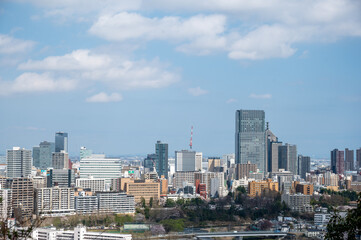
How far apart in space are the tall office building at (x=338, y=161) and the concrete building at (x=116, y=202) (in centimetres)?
2330

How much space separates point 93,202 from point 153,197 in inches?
145

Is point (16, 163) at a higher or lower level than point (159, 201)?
higher

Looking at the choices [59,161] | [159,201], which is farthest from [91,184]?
[59,161]

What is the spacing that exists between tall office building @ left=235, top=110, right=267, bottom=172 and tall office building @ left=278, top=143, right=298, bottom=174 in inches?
68.4

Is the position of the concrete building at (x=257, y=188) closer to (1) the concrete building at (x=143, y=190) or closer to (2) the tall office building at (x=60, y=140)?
(1) the concrete building at (x=143, y=190)

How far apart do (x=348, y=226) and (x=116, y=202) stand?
17.3 metres

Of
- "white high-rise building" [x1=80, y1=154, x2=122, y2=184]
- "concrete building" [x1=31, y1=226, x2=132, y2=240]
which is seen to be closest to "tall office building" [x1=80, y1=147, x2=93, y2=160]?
"white high-rise building" [x1=80, y1=154, x2=122, y2=184]

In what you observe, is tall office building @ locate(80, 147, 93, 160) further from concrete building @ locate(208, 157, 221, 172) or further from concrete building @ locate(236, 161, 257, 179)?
concrete building @ locate(236, 161, 257, 179)

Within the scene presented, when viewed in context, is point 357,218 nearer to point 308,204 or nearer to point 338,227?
point 338,227

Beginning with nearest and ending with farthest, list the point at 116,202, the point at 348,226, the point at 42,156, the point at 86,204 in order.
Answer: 1. the point at 348,226
2. the point at 86,204
3. the point at 116,202
4. the point at 42,156

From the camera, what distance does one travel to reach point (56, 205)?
19.5 meters

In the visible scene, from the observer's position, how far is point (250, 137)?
44031 millimetres

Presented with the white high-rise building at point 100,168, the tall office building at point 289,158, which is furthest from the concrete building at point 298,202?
the tall office building at point 289,158

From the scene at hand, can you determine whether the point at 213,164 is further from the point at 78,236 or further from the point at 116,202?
the point at 78,236
